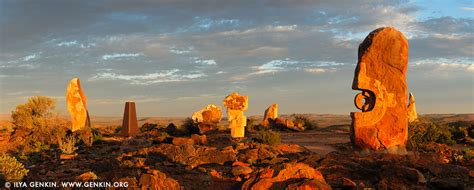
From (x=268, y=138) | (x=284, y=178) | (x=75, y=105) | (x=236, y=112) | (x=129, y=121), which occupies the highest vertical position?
(x=75, y=105)

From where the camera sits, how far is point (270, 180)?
7.47m

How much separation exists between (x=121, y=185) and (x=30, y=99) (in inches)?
686

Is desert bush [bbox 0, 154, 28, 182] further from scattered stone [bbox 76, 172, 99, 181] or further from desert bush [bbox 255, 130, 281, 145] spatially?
desert bush [bbox 255, 130, 281, 145]

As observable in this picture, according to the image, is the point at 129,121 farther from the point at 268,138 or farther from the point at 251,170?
the point at 251,170

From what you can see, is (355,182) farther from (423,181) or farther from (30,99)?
(30,99)

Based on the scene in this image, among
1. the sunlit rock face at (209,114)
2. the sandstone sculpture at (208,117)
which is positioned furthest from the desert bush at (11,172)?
the sunlit rock face at (209,114)

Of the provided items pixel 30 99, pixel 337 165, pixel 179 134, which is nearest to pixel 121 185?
pixel 337 165

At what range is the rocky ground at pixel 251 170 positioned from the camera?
779 centimetres

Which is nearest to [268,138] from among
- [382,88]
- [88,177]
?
[382,88]

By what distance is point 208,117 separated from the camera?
88.1 ft

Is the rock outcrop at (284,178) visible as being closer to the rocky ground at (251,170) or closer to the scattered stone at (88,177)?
the rocky ground at (251,170)

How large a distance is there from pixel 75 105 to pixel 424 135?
15.1m

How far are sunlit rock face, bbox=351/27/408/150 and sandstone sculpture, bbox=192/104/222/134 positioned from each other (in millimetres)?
13300

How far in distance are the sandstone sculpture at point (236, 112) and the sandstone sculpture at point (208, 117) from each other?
17.4 ft
